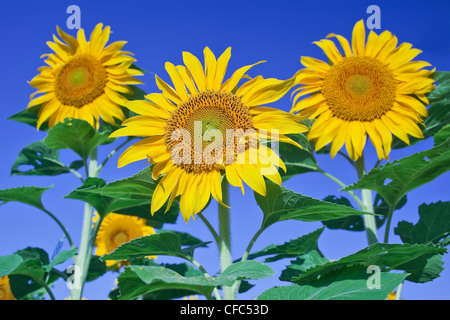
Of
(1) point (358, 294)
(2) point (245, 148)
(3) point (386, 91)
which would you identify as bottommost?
(1) point (358, 294)

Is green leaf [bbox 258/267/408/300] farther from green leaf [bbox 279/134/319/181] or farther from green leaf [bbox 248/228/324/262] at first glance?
green leaf [bbox 279/134/319/181]

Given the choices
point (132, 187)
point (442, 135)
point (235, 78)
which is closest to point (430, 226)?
point (442, 135)

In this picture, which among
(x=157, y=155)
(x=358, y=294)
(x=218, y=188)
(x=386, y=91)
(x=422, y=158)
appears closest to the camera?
(x=358, y=294)

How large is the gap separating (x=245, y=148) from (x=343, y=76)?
132cm

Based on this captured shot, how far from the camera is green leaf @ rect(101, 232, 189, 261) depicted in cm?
197

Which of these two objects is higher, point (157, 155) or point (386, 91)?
point (386, 91)

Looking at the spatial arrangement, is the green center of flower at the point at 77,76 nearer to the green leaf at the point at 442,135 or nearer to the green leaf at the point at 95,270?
the green leaf at the point at 95,270

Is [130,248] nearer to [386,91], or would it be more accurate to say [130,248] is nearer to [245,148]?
[245,148]

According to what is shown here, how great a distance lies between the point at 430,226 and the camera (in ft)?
9.13

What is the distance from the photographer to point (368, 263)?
2002 mm

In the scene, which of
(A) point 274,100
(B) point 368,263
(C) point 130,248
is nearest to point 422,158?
(B) point 368,263

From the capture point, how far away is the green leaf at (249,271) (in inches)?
64.7

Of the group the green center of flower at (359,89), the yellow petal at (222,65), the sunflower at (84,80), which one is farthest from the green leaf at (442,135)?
the sunflower at (84,80)

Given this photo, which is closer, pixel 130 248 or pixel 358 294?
pixel 358 294
